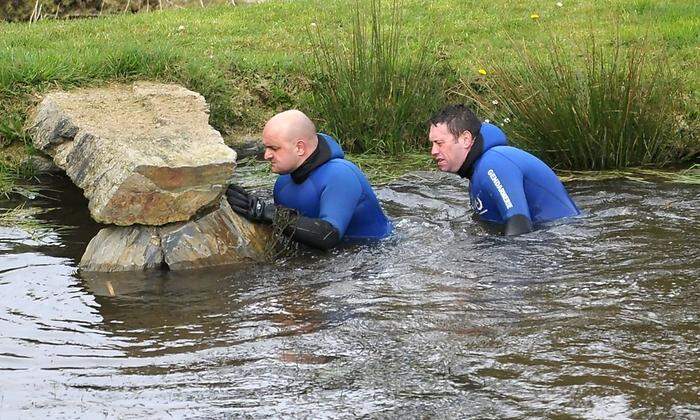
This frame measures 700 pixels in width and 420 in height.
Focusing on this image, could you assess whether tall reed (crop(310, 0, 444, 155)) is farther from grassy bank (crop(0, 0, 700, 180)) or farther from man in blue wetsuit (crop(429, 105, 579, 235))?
man in blue wetsuit (crop(429, 105, 579, 235))

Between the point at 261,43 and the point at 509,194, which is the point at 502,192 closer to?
the point at 509,194

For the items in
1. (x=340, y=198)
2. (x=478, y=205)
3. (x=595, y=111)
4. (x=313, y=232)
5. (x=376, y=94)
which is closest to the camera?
(x=313, y=232)

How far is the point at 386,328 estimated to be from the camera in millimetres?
6035

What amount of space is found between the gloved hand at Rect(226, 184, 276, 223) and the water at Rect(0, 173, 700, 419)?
346 millimetres

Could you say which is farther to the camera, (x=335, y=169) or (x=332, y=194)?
(x=335, y=169)

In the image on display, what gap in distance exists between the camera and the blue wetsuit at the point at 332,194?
25.5ft

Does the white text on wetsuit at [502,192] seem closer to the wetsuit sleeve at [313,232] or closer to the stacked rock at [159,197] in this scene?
the wetsuit sleeve at [313,232]

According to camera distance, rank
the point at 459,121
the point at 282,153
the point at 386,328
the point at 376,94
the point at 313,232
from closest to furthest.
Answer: the point at 386,328, the point at 313,232, the point at 282,153, the point at 459,121, the point at 376,94

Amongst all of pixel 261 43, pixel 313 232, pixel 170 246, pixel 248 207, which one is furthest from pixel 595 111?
pixel 261 43

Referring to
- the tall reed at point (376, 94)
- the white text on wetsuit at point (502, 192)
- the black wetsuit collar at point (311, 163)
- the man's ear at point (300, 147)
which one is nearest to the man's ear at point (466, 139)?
the white text on wetsuit at point (502, 192)

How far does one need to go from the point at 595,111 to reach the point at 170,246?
4.16m

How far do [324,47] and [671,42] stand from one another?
158 inches

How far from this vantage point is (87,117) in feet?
28.8

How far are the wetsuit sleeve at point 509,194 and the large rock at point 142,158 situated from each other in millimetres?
1922
